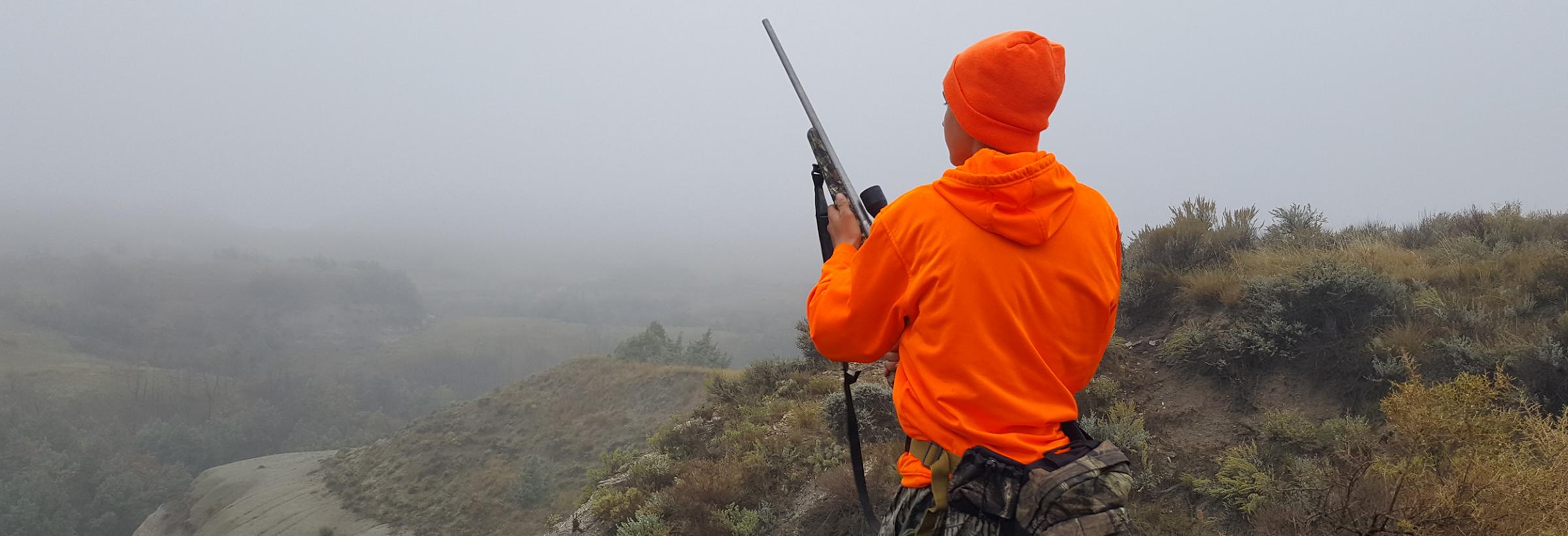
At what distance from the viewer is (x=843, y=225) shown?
2.16m

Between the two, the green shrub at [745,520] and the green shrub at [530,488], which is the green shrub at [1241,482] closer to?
the green shrub at [745,520]

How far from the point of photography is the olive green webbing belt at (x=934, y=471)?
177cm

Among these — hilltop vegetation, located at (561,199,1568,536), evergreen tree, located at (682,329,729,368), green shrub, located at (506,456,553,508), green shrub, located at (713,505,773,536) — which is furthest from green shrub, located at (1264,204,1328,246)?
evergreen tree, located at (682,329,729,368)

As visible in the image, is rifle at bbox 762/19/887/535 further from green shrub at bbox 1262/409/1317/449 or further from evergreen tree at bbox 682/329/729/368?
evergreen tree at bbox 682/329/729/368

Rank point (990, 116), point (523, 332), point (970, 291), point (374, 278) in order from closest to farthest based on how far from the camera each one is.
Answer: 1. point (970, 291)
2. point (990, 116)
3. point (523, 332)
4. point (374, 278)

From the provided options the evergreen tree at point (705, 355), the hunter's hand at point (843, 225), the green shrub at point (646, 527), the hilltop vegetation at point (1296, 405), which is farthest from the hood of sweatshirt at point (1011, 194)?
the evergreen tree at point (705, 355)

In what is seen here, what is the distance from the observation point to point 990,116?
5.95 feet

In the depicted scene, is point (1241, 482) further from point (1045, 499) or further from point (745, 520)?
point (1045, 499)

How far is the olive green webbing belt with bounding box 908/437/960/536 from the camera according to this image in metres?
1.77

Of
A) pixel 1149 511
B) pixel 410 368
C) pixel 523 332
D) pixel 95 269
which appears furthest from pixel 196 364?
pixel 1149 511

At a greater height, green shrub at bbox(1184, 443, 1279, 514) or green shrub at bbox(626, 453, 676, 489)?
green shrub at bbox(1184, 443, 1279, 514)

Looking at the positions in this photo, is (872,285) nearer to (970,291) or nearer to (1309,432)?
(970,291)

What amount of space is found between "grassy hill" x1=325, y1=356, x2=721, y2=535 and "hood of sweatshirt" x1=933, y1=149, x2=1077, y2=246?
17132mm

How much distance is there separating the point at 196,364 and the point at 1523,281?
170m
